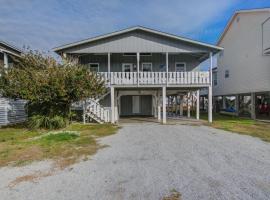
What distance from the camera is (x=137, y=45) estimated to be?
55.1ft

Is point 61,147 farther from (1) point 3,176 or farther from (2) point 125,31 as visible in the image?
(2) point 125,31

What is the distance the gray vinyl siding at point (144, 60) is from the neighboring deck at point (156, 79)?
3056 mm

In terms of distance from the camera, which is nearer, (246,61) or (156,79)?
(156,79)

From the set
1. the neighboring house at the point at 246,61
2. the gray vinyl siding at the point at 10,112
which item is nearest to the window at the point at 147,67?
the neighboring house at the point at 246,61

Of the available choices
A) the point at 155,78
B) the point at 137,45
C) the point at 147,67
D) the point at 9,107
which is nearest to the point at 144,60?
the point at 147,67

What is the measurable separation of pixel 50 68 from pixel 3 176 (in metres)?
7.88

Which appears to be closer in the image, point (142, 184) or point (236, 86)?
point (142, 184)

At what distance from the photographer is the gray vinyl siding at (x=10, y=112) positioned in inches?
579

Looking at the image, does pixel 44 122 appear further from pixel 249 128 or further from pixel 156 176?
pixel 249 128

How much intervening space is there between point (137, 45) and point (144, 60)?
258cm

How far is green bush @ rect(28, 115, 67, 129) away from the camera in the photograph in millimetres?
12680

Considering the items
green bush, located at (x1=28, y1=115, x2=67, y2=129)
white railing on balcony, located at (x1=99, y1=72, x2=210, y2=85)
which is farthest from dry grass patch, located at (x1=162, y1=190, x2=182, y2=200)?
white railing on balcony, located at (x1=99, y1=72, x2=210, y2=85)

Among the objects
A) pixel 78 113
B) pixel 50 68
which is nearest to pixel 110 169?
pixel 50 68

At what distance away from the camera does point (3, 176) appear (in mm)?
5277
